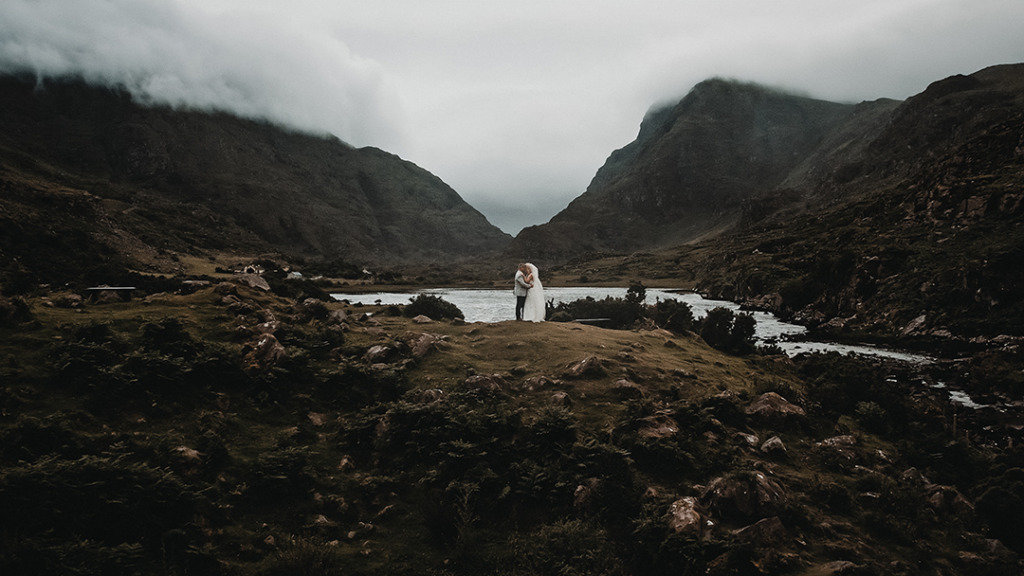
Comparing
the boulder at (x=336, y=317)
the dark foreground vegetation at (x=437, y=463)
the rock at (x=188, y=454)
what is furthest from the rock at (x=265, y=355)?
the boulder at (x=336, y=317)

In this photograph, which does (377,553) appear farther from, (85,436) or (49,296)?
(49,296)

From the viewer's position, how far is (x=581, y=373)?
1702 cm

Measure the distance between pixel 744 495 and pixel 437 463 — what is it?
24.1ft

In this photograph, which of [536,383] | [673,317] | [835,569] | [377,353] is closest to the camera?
[835,569]

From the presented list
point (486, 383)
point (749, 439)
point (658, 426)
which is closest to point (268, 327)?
point (486, 383)

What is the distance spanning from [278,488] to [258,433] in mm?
2710

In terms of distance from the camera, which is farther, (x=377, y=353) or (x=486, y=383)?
(x=377, y=353)

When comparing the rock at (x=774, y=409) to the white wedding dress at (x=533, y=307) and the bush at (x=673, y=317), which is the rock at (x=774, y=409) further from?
the bush at (x=673, y=317)

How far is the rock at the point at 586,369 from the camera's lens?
17.0 m

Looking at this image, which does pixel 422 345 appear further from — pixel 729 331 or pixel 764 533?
pixel 729 331

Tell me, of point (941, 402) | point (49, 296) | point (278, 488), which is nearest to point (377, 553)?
point (278, 488)

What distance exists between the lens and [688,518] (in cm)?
920

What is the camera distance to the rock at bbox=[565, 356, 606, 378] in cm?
1700

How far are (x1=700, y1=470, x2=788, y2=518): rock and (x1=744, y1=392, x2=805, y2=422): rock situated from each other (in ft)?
16.9
